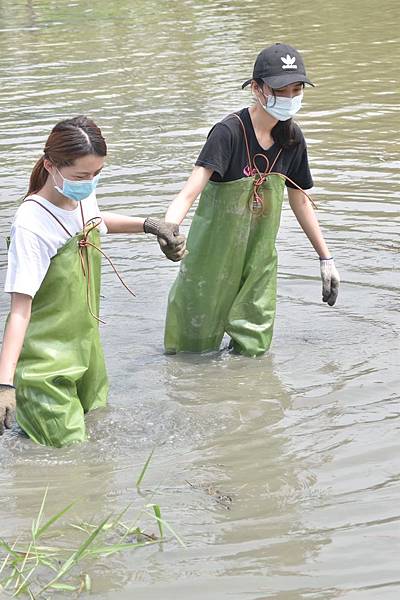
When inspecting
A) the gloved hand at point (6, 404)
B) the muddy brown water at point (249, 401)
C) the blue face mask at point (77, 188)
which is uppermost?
the blue face mask at point (77, 188)

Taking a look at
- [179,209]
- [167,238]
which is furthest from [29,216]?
[179,209]

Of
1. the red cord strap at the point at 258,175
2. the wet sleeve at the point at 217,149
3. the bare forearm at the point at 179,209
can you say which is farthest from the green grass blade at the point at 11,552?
the red cord strap at the point at 258,175

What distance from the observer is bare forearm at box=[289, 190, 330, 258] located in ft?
19.7

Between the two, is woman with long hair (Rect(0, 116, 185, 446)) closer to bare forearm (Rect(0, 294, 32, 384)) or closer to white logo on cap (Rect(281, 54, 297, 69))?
bare forearm (Rect(0, 294, 32, 384))

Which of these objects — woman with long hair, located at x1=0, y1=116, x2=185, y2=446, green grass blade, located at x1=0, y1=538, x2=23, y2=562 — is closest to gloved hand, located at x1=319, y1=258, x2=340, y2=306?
woman with long hair, located at x1=0, y1=116, x2=185, y2=446

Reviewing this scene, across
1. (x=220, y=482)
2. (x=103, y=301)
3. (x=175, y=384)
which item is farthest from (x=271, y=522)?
(x=103, y=301)

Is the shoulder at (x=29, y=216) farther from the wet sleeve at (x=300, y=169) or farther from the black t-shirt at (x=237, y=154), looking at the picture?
the wet sleeve at (x=300, y=169)

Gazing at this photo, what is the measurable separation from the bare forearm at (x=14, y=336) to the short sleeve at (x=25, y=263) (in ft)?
0.15

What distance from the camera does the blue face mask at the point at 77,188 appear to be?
4711 millimetres

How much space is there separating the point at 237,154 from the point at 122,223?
0.77 meters

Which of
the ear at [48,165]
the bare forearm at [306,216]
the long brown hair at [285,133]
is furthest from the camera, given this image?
the bare forearm at [306,216]

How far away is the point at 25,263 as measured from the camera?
4.67m

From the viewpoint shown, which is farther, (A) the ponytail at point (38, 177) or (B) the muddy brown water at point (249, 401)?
(A) the ponytail at point (38, 177)

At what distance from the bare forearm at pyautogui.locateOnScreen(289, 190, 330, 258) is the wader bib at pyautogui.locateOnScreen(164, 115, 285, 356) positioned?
110 millimetres
